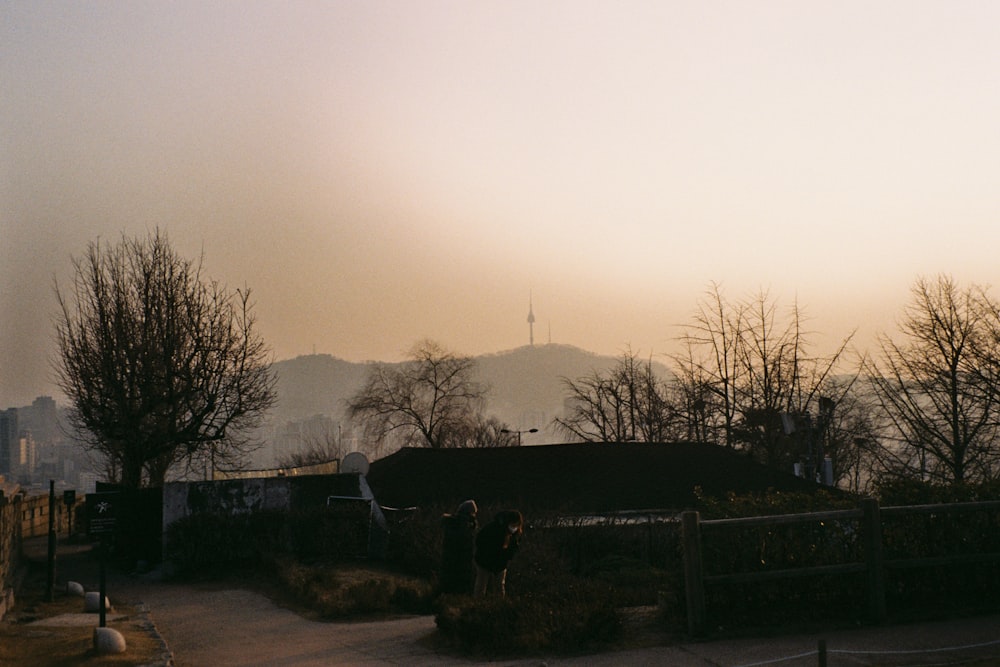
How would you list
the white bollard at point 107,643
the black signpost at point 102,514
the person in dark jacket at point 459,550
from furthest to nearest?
1. the person in dark jacket at point 459,550
2. the black signpost at point 102,514
3. the white bollard at point 107,643

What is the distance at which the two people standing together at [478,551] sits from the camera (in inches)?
578

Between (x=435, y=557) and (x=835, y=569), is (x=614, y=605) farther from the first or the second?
(x=435, y=557)

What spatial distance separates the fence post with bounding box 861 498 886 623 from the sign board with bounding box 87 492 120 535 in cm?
1052

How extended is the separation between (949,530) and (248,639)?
947 cm

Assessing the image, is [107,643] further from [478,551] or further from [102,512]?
[478,551]

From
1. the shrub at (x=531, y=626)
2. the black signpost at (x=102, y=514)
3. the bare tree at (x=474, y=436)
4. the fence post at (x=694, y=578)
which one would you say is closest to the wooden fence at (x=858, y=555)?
the fence post at (x=694, y=578)

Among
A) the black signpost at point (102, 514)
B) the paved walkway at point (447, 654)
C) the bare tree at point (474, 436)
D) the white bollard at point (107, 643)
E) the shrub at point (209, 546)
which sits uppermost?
the bare tree at point (474, 436)

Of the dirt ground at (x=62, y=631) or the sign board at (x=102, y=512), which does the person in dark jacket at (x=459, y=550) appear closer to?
the dirt ground at (x=62, y=631)

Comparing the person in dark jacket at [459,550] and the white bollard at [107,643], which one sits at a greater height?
the person in dark jacket at [459,550]

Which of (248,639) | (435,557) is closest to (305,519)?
(435,557)

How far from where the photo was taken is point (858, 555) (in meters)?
13.2

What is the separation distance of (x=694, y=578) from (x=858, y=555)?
98.5 inches

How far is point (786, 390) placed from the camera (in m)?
60.8

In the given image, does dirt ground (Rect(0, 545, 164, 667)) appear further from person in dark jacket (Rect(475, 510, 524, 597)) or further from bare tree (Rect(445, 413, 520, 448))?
bare tree (Rect(445, 413, 520, 448))
